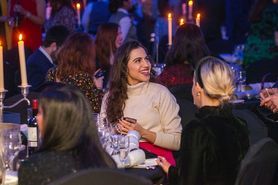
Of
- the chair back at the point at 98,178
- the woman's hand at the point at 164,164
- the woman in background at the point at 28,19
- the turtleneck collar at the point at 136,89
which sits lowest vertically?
the woman's hand at the point at 164,164

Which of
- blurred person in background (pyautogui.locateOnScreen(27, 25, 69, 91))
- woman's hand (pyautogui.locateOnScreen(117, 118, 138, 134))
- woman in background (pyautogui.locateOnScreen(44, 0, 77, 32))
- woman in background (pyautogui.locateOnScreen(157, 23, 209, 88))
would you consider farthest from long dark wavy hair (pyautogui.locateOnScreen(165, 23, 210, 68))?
woman in background (pyautogui.locateOnScreen(44, 0, 77, 32))

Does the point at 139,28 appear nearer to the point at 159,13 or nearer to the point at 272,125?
the point at 159,13

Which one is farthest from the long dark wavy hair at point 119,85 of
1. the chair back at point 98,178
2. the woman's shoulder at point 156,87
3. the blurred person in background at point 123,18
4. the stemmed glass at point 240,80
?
the blurred person in background at point 123,18

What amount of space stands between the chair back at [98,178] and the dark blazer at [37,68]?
451 centimetres

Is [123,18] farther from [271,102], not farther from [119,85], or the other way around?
[271,102]

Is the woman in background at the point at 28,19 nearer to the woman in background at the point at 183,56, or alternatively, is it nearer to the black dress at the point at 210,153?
the woman in background at the point at 183,56

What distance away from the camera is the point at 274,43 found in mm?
8391

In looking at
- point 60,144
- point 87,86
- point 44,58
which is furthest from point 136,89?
point 44,58

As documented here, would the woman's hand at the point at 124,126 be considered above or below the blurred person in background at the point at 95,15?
below

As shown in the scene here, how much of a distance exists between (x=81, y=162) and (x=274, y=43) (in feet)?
18.1

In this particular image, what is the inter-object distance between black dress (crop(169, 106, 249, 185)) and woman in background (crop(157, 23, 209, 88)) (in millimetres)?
2293

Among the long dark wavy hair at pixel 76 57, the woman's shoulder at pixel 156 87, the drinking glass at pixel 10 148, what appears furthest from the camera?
the long dark wavy hair at pixel 76 57

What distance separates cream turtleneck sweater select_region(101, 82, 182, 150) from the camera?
5.10 m

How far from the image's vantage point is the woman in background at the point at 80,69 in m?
5.94
